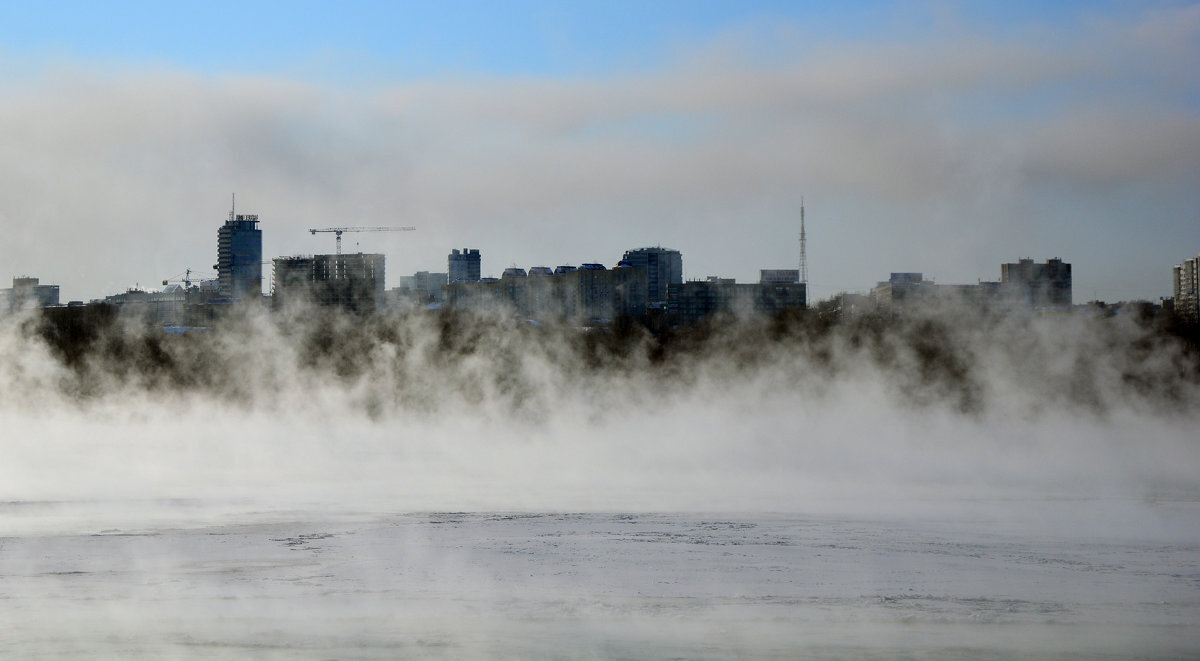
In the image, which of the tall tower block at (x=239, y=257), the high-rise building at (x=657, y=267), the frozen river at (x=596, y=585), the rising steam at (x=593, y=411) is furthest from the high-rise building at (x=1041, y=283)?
the tall tower block at (x=239, y=257)

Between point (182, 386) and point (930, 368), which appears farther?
point (182, 386)

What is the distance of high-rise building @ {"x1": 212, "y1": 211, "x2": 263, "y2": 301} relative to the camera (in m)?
93.8

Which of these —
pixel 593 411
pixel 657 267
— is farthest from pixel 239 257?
pixel 593 411

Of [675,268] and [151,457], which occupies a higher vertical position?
[675,268]

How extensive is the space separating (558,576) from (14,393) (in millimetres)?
28590

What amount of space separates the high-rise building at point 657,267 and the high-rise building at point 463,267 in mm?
14209

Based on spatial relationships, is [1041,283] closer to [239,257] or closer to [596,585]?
[596,585]

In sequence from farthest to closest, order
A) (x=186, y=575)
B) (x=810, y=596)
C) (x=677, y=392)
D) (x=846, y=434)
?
(x=677, y=392), (x=846, y=434), (x=186, y=575), (x=810, y=596)

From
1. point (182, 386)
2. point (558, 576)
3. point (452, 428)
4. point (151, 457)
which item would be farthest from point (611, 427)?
point (558, 576)

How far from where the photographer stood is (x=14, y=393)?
120ft

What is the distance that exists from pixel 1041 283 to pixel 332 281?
47.1 meters

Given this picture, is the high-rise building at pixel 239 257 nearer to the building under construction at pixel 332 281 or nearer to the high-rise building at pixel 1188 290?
the building under construction at pixel 332 281

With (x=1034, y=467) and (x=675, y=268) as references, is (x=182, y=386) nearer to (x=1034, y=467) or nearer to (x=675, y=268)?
(x=1034, y=467)

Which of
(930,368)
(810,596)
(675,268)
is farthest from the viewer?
(675,268)
